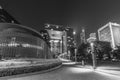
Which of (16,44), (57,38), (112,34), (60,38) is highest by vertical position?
(112,34)

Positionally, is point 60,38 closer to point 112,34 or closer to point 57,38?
point 57,38

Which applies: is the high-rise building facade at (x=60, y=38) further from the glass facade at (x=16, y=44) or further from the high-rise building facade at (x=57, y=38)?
the glass facade at (x=16, y=44)

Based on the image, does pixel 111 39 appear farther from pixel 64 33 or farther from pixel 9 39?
pixel 9 39

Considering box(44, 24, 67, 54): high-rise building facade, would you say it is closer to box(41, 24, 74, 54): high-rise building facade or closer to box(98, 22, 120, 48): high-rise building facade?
box(41, 24, 74, 54): high-rise building facade

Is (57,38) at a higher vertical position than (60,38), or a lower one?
lower

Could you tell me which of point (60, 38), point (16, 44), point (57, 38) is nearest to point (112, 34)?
point (60, 38)

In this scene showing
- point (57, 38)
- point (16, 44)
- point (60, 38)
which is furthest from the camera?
point (60, 38)

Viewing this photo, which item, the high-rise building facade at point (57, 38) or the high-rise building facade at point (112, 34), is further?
the high-rise building facade at point (57, 38)

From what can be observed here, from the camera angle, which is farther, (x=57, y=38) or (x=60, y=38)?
(x=60, y=38)

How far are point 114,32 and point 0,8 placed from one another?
435 ft

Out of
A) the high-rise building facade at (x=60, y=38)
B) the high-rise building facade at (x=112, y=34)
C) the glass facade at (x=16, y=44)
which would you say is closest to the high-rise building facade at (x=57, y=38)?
the high-rise building facade at (x=60, y=38)

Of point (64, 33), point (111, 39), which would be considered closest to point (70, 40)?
point (64, 33)

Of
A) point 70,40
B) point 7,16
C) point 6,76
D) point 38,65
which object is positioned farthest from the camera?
point 70,40

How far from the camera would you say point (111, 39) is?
398 feet
